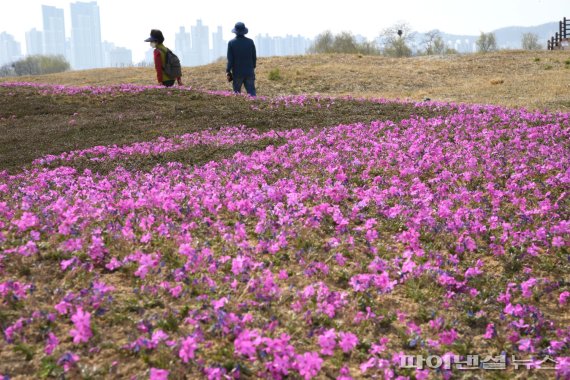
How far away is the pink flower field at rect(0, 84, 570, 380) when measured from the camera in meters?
4.46

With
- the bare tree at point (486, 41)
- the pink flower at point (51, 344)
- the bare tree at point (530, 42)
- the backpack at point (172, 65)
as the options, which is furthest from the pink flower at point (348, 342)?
the bare tree at point (530, 42)

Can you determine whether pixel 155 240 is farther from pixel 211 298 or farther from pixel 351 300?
pixel 351 300

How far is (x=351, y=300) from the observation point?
17.7 feet

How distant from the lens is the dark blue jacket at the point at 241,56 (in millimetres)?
18266

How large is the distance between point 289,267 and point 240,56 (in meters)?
13.7

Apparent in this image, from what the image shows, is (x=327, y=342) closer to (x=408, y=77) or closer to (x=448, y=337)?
(x=448, y=337)

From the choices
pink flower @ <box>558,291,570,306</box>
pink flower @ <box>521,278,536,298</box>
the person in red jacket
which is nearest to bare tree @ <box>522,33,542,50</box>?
the person in red jacket

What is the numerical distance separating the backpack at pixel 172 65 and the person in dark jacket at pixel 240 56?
2633 mm

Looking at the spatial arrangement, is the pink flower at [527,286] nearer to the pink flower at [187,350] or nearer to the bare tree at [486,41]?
the pink flower at [187,350]

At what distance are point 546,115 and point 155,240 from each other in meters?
11.2

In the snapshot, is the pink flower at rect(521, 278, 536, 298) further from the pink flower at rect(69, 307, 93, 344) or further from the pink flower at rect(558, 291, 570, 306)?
the pink flower at rect(69, 307, 93, 344)

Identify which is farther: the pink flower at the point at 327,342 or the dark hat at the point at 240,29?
the dark hat at the point at 240,29

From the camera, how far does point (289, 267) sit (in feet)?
20.0

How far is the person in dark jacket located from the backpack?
8.64 ft
